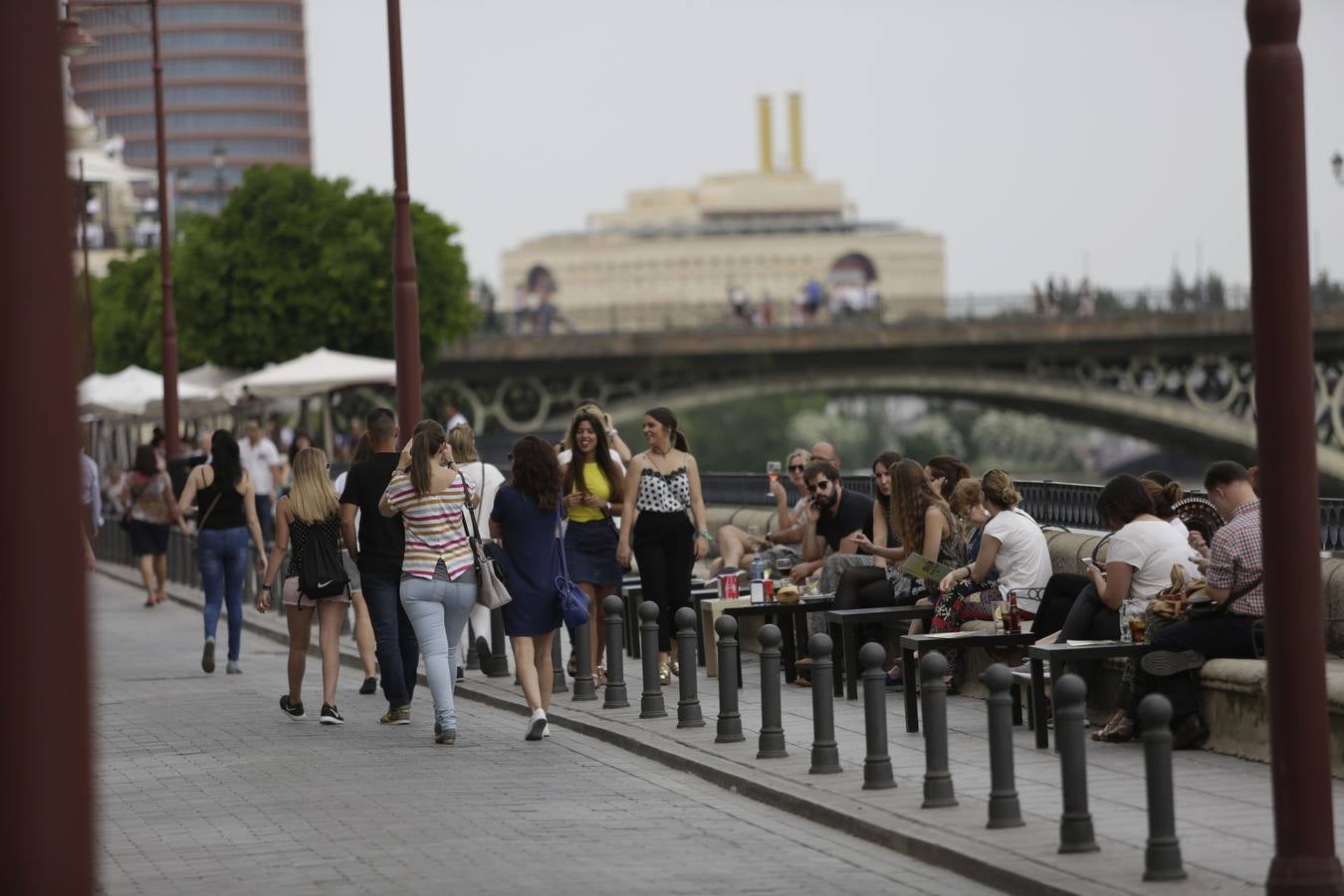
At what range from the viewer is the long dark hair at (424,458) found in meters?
13.5

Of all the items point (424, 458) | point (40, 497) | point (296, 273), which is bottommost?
point (424, 458)

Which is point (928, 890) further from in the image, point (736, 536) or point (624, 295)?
point (624, 295)

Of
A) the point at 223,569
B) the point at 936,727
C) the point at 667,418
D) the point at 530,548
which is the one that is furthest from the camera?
the point at 223,569

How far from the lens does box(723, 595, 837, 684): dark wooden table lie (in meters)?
15.9

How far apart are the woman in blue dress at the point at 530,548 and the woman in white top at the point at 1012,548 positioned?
230 cm

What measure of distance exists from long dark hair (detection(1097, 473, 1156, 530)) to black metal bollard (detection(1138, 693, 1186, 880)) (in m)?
3.81

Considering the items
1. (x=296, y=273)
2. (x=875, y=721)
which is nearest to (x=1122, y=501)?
(x=875, y=721)

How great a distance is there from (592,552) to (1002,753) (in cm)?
642

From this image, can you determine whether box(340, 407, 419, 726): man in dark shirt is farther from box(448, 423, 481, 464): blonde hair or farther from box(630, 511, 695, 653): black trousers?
box(630, 511, 695, 653): black trousers

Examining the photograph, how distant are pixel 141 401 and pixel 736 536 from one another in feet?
70.4

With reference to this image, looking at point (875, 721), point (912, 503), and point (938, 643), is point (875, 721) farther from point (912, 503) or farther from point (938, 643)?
point (912, 503)

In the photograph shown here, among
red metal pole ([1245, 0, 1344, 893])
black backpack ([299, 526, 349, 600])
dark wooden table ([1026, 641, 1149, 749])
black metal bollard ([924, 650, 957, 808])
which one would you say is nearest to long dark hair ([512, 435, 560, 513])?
black backpack ([299, 526, 349, 600])

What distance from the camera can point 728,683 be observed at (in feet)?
42.3

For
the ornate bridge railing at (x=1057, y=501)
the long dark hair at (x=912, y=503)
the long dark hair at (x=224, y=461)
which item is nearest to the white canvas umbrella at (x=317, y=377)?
the ornate bridge railing at (x=1057, y=501)
